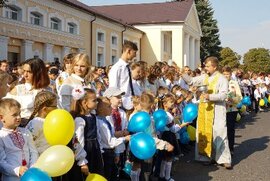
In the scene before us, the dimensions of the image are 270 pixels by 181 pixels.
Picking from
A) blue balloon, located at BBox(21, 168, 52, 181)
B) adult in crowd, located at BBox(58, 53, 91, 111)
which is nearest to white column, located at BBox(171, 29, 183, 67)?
adult in crowd, located at BBox(58, 53, 91, 111)

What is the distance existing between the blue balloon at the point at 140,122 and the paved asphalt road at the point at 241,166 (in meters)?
1.82

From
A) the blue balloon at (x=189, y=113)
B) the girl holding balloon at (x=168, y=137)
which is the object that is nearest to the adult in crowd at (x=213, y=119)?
the blue balloon at (x=189, y=113)

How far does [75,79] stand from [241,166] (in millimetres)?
4319

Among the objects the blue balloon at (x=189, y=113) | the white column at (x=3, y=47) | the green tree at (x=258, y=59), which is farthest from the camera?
the green tree at (x=258, y=59)

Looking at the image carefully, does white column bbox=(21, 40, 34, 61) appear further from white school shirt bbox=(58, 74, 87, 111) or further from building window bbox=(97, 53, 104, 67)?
white school shirt bbox=(58, 74, 87, 111)

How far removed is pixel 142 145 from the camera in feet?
17.8

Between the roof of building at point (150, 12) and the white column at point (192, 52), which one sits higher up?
the roof of building at point (150, 12)

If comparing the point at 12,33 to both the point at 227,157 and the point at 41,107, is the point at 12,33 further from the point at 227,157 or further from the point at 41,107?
the point at 41,107

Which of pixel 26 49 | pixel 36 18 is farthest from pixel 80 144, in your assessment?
pixel 36 18

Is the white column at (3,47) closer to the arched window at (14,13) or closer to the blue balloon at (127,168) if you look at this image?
the arched window at (14,13)

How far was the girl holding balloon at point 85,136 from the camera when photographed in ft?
15.1

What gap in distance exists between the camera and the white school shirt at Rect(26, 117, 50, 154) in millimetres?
4387

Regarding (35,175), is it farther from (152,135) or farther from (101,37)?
(101,37)

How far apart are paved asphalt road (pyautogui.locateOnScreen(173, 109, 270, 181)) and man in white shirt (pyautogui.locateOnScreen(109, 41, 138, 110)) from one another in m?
1.82
